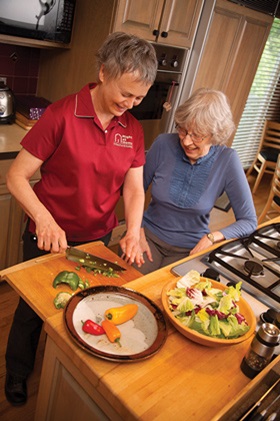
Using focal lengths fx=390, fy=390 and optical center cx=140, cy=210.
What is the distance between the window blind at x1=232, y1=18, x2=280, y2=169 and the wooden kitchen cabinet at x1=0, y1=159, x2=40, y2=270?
370 cm

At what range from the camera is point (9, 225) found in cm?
215

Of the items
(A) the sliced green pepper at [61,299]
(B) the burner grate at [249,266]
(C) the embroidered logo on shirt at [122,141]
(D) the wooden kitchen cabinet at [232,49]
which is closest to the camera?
(A) the sliced green pepper at [61,299]

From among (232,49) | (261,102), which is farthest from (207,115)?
(261,102)

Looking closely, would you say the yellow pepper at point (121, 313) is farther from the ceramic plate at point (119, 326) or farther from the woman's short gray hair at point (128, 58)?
the woman's short gray hair at point (128, 58)

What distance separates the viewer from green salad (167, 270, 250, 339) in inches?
37.7

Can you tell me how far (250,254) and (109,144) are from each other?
67cm

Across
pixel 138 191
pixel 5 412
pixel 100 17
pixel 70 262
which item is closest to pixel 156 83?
pixel 100 17

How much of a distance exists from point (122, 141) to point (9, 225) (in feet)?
3.37

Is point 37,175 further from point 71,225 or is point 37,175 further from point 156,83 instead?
point 156,83

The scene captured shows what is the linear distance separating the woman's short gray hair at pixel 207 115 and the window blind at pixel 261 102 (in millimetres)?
3572

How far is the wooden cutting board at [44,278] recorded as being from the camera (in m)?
1.05

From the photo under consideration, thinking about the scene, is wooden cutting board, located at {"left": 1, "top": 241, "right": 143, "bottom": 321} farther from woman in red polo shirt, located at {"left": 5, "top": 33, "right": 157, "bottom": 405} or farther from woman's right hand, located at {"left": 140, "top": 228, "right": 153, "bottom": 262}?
woman's right hand, located at {"left": 140, "top": 228, "right": 153, "bottom": 262}

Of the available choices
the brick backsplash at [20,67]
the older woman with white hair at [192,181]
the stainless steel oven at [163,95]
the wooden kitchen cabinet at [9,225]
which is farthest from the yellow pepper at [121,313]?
the brick backsplash at [20,67]

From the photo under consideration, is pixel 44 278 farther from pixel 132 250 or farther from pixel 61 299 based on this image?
pixel 132 250
